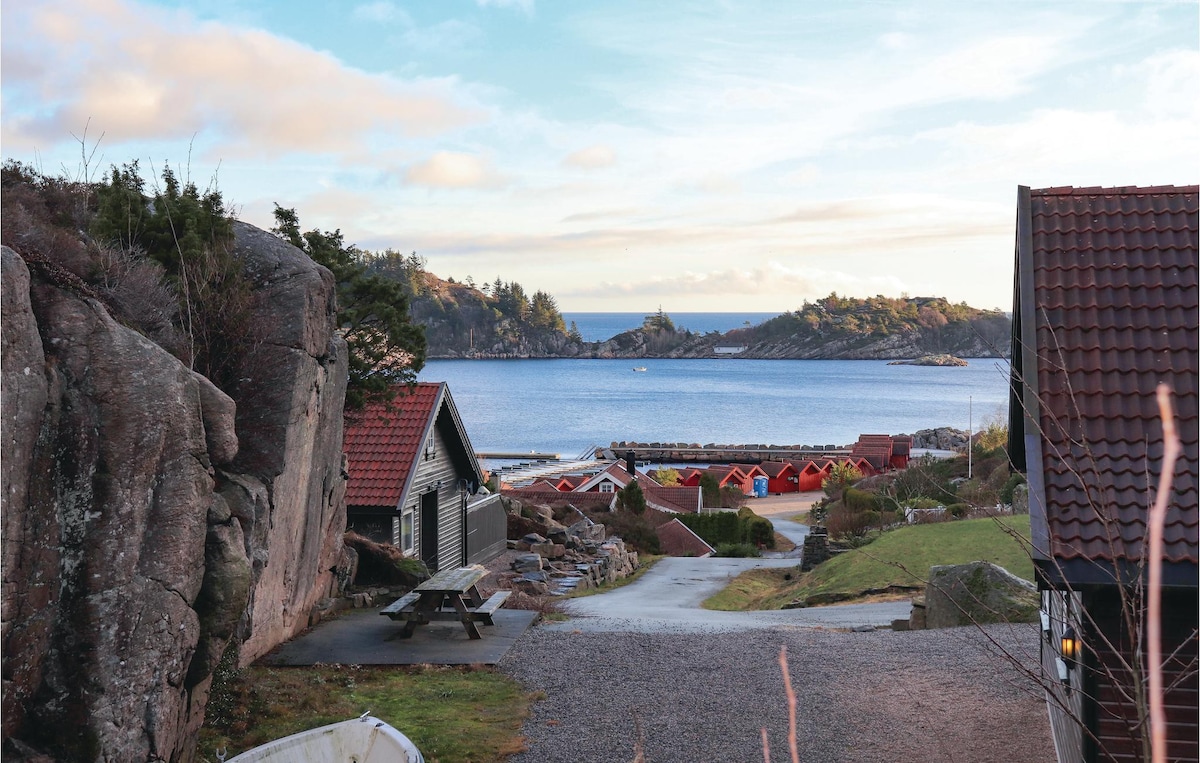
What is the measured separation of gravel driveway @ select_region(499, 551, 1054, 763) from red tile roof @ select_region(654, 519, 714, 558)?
19.4 metres

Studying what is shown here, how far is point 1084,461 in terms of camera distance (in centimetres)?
855

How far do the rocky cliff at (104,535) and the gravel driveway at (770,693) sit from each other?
392 centimetres

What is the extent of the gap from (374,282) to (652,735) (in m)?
15.2

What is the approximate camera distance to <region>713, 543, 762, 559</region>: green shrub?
37344mm

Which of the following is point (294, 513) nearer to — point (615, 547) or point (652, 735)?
A: point (652, 735)

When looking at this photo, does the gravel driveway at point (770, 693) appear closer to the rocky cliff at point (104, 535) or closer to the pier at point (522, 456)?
the rocky cliff at point (104, 535)

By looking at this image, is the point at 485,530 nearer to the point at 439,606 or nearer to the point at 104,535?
the point at 439,606

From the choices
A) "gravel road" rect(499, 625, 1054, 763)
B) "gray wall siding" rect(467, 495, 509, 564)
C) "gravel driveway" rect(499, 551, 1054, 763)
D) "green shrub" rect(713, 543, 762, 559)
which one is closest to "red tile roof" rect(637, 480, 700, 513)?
"green shrub" rect(713, 543, 762, 559)

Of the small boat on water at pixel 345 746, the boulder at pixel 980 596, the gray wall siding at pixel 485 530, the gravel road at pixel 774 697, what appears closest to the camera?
the small boat on water at pixel 345 746

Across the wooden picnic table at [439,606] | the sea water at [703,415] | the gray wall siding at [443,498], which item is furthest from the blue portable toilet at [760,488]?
the wooden picnic table at [439,606]

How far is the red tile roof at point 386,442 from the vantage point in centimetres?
2238

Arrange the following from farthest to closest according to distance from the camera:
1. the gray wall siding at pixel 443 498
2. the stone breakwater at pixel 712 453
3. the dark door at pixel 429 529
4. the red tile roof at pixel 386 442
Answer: the stone breakwater at pixel 712 453 → the dark door at pixel 429 529 → the gray wall siding at pixel 443 498 → the red tile roof at pixel 386 442

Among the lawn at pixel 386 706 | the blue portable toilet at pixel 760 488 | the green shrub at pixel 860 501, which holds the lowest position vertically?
the blue portable toilet at pixel 760 488

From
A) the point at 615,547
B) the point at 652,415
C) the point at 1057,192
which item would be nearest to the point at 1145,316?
the point at 1057,192
